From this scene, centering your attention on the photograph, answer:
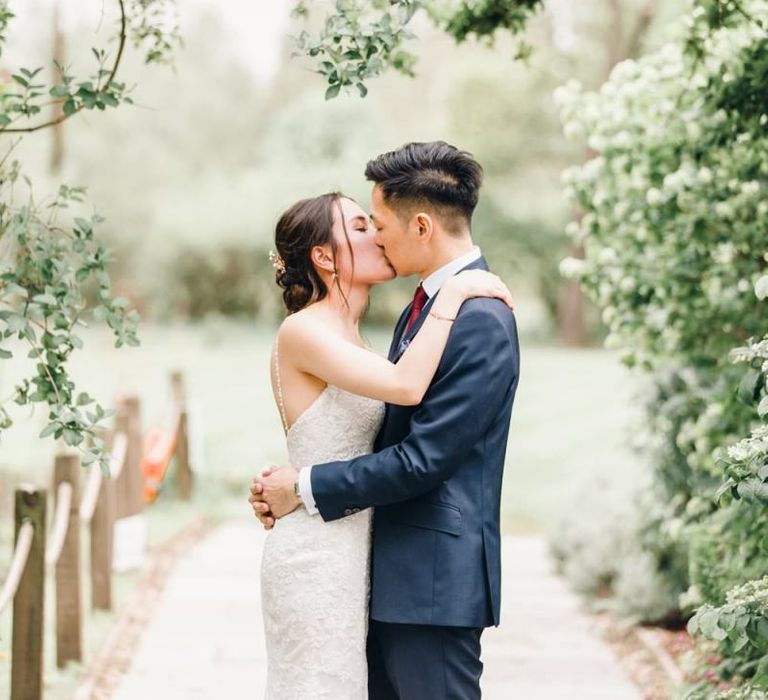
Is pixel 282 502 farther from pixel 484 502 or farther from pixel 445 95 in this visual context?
pixel 445 95

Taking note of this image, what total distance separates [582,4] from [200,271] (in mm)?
9835

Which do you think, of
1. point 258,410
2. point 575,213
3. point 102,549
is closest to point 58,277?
point 102,549

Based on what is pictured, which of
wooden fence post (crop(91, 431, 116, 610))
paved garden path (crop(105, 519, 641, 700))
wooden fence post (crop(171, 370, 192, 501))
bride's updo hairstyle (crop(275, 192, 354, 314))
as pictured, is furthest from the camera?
wooden fence post (crop(171, 370, 192, 501))

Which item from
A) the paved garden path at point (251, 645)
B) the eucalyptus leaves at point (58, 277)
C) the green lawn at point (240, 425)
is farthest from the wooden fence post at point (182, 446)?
the eucalyptus leaves at point (58, 277)

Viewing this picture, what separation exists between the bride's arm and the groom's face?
16cm

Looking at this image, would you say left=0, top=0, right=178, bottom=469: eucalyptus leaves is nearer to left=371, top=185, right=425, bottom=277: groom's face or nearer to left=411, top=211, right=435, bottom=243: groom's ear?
left=371, top=185, right=425, bottom=277: groom's face

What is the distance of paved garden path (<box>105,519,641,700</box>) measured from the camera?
18.8 ft

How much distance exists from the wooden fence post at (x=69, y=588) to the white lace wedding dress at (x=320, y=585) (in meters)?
2.72

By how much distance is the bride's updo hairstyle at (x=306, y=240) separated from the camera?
11.1 feet

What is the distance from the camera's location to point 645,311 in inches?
242

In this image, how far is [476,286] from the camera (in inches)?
123

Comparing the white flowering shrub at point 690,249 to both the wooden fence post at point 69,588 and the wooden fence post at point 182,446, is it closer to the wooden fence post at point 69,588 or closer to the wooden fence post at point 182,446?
the wooden fence post at point 69,588

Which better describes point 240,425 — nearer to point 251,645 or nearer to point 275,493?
point 251,645

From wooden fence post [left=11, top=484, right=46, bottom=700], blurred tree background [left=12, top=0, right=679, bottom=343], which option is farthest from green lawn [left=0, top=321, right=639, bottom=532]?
wooden fence post [left=11, top=484, right=46, bottom=700]
